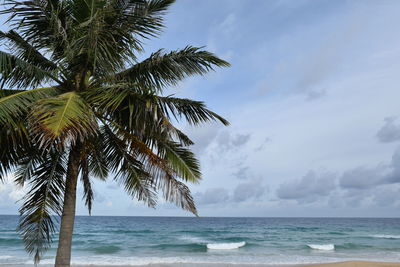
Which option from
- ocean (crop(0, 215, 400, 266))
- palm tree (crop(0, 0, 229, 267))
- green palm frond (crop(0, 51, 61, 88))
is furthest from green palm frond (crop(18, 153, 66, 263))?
ocean (crop(0, 215, 400, 266))

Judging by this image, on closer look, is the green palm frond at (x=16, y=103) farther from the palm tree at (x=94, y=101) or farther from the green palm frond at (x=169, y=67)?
the green palm frond at (x=169, y=67)

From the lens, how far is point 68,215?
6.16m

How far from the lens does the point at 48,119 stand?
192 inches

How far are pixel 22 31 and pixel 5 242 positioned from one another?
29.4 meters

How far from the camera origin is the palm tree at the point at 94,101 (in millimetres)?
5988

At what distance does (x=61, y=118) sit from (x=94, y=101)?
1.27m

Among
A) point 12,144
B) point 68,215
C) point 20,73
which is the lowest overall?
point 68,215

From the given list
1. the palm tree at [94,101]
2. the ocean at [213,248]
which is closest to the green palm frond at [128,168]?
the palm tree at [94,101]

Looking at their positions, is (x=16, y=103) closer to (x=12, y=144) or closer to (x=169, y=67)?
(x=12, y=144)

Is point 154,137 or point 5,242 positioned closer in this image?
point 154,137

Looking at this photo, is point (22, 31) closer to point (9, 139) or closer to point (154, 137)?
point (9, 139)

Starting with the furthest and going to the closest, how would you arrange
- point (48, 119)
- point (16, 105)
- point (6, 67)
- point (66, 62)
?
point (66, 62)
point (6, 67)
point (16, 105)
point (48, 119)

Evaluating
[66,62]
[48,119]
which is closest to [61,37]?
[66,62]

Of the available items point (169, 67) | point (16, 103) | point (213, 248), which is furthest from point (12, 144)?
point (213, 248)
